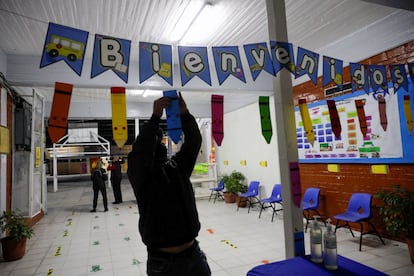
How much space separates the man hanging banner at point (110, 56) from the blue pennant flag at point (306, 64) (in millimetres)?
1576

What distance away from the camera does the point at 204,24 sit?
3.65 meters

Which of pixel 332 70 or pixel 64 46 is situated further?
pixel 332 70

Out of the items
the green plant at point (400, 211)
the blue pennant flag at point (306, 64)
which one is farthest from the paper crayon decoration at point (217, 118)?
the green plant at point (400, 211)

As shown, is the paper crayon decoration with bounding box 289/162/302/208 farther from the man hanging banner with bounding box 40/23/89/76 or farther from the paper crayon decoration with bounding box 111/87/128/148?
the man hanging banner with bounding box 40/23/89/76

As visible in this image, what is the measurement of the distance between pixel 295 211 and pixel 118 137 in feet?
5.13

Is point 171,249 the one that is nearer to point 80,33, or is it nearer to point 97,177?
point 80,33

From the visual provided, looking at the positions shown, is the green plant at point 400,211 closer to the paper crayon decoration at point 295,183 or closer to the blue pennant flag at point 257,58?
the paper crayon decoration at point 295,183

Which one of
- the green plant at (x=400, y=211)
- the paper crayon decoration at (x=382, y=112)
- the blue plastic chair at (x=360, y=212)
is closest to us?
the green plant at (x=400, y=211)

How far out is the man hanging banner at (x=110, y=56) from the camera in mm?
1949

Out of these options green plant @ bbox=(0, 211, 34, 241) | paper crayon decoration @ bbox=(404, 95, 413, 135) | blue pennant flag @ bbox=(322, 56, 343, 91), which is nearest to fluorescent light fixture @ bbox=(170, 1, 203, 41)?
blue pennant flag @ bbox=(322, 56, 343, 91)

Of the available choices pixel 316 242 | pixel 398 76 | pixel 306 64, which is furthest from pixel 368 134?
pixel 316 242

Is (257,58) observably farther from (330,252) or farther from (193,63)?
(330,252)

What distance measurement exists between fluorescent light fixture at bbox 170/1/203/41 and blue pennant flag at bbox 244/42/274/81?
115 centimetres

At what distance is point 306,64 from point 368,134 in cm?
212
